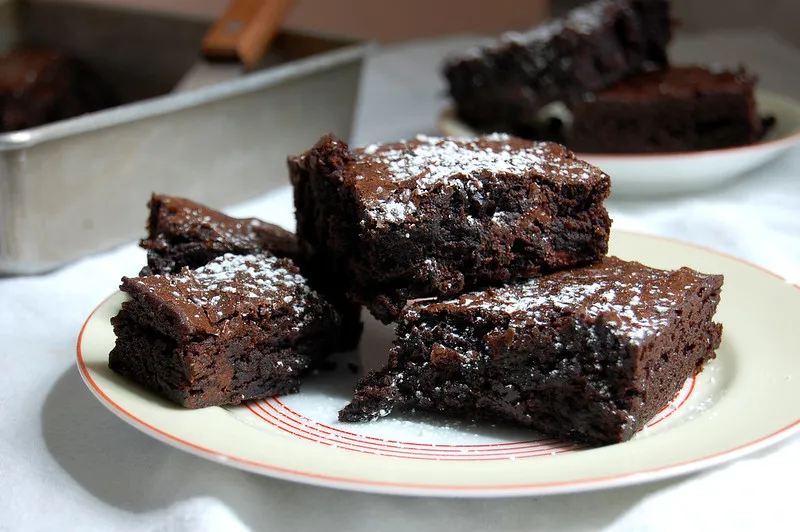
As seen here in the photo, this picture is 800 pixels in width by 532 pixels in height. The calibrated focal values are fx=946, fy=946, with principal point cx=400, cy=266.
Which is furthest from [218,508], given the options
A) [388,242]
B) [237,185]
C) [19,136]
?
[237,185]

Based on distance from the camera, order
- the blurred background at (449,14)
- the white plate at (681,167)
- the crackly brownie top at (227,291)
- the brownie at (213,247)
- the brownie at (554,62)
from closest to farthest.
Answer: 1. the crackly brownie top at (227,291)
2. the brownie at (213,247)
3. the white plate at (681,167)
4. the brownie at (554,62)
5. the blurred background at (449,14)

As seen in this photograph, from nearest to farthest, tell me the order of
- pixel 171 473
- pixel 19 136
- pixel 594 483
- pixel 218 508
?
pixel 594 483 < pixel 218 508 < pixel 171 473 < pixel 19 136

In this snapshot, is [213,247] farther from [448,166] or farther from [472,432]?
[472,432]

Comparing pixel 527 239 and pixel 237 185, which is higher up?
pixel 527 239

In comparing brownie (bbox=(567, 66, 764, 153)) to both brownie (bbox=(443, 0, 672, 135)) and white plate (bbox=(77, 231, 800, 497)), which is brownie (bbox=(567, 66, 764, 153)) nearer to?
brownie (bbox=(443, 0, 672, 135))

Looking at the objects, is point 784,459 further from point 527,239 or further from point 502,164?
point 502,164

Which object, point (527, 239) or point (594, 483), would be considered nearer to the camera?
point (594, 483)

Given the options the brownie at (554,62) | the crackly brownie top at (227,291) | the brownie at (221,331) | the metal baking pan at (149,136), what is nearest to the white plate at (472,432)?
the brownie at (221,331)

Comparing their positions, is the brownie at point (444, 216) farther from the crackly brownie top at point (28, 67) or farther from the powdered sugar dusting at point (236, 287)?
the crackly brownie top at point (28, 67)
